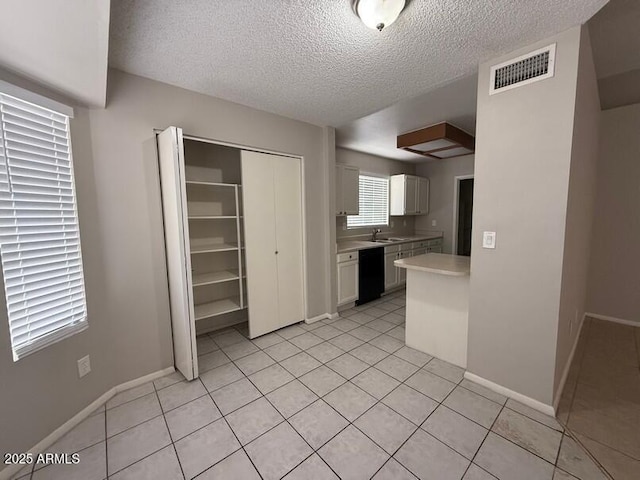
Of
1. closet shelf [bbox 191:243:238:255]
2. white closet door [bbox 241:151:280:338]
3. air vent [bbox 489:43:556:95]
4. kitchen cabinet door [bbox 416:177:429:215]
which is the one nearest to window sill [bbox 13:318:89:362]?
closet shelf [bbox 191:243:238:255]

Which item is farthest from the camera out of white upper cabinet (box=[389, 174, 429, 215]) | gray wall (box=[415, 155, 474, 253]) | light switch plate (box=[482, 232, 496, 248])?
gray wall (box=[415, 155, 474, 253])

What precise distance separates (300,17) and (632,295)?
462 cm

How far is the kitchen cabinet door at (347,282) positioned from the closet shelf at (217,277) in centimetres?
142

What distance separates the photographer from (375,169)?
16.7 ft

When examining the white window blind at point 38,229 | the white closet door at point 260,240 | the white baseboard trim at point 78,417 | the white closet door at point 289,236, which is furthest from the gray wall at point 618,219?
the white window blind at point 38,229

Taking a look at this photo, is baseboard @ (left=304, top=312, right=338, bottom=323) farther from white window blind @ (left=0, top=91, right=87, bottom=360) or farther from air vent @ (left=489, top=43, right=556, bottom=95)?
air vent @ (left=489, top=43, right=556, bottom=95)

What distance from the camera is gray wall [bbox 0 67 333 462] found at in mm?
1616

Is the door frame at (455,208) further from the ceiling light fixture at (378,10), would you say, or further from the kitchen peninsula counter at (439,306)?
the ceiling light fixture at (378,10)

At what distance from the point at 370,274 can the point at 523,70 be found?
2.89 meters

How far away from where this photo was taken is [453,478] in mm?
1344

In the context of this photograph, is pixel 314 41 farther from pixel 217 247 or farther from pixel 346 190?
pixel 346 190

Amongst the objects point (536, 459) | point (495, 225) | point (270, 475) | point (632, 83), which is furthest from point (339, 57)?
point (632, 83)

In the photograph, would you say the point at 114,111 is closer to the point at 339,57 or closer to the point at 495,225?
the point at 339,57

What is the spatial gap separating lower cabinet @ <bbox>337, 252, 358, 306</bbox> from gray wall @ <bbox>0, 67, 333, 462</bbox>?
2.13 m
